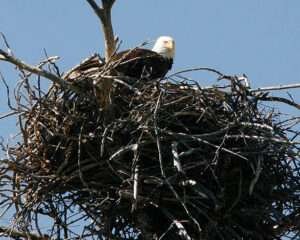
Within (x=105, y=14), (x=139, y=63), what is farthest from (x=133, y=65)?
(x=105, y=14)

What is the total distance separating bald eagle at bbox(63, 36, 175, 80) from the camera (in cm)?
660

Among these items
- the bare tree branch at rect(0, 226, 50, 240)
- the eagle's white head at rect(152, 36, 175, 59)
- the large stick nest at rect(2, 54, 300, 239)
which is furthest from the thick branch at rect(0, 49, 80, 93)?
the eagle's white head at rect(152, 36, 175, 59)

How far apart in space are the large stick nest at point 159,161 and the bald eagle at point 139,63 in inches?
8.2

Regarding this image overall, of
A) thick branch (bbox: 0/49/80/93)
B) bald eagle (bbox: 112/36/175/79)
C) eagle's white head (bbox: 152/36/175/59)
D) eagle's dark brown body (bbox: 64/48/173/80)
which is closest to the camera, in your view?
thick branch (bbox: 0/49/80/93)

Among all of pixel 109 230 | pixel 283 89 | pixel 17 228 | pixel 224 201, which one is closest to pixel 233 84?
pixel 283 89

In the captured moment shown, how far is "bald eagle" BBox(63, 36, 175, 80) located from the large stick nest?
0.21 meters

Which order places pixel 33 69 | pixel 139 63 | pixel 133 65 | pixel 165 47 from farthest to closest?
pixel 165 47, pixel 139 63, pixel 133 65, pixel 33 69

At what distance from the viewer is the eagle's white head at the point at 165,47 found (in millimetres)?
8461

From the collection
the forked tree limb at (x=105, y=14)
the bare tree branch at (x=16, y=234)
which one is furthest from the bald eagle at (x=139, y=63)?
the bare tree branch at (x=16, y=234)

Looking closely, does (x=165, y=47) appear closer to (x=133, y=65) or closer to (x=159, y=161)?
(x=133, y=65)

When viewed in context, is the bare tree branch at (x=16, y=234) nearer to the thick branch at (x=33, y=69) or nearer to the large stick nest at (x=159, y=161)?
the large stick nest at (x=159, y=161)

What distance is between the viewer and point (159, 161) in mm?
6012

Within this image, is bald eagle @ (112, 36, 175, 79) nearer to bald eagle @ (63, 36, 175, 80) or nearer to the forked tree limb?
bald eagle @ (63, 36, 175, 80)

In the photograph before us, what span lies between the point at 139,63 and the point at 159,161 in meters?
1.60
